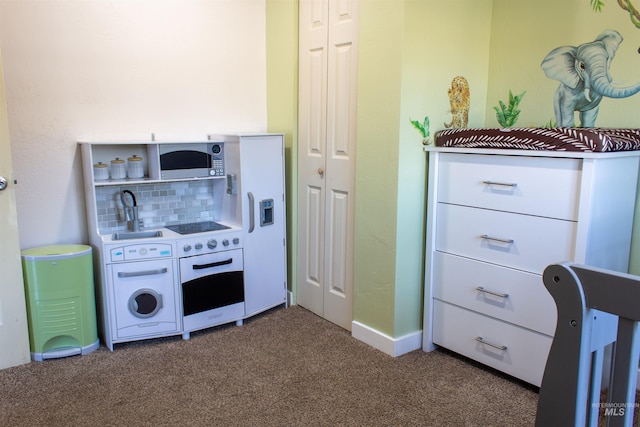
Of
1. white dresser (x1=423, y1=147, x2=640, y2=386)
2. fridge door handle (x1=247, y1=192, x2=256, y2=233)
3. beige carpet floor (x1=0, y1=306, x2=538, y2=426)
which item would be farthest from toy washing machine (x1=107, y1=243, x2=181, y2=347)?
white dresser (x1=423, y1=147, x2=640, y2=386)

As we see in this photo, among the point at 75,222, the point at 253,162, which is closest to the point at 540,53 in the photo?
the point at 253,162

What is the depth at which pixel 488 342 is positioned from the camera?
2.72 m

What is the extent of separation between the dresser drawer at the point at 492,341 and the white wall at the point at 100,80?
6.55 ft

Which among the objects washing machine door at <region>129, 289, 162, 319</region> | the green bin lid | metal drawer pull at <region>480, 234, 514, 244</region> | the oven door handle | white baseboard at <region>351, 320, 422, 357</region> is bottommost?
white baseboard at <region>351, 320, 422, 357</region>

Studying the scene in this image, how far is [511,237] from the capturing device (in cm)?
256

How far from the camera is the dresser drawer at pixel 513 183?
2.33 m

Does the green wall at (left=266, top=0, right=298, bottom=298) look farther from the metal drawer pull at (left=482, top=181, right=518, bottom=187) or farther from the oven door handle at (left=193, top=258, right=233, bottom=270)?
the metal drawer pull at (left=482, top=181, right=518, bottom=187)

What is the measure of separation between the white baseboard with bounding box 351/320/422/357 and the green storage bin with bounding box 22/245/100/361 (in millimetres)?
1588

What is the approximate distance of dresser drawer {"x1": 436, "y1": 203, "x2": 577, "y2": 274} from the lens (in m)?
2.39

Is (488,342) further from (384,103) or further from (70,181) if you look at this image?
(70,181)

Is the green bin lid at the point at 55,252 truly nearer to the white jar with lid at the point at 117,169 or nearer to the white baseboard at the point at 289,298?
the white jar with lid at the point at 117,169

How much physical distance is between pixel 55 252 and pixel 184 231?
73cm

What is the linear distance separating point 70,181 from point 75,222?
0.83 ft

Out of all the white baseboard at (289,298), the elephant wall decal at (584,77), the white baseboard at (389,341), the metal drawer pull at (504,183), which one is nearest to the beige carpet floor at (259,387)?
the white baseboard at (389,341)
